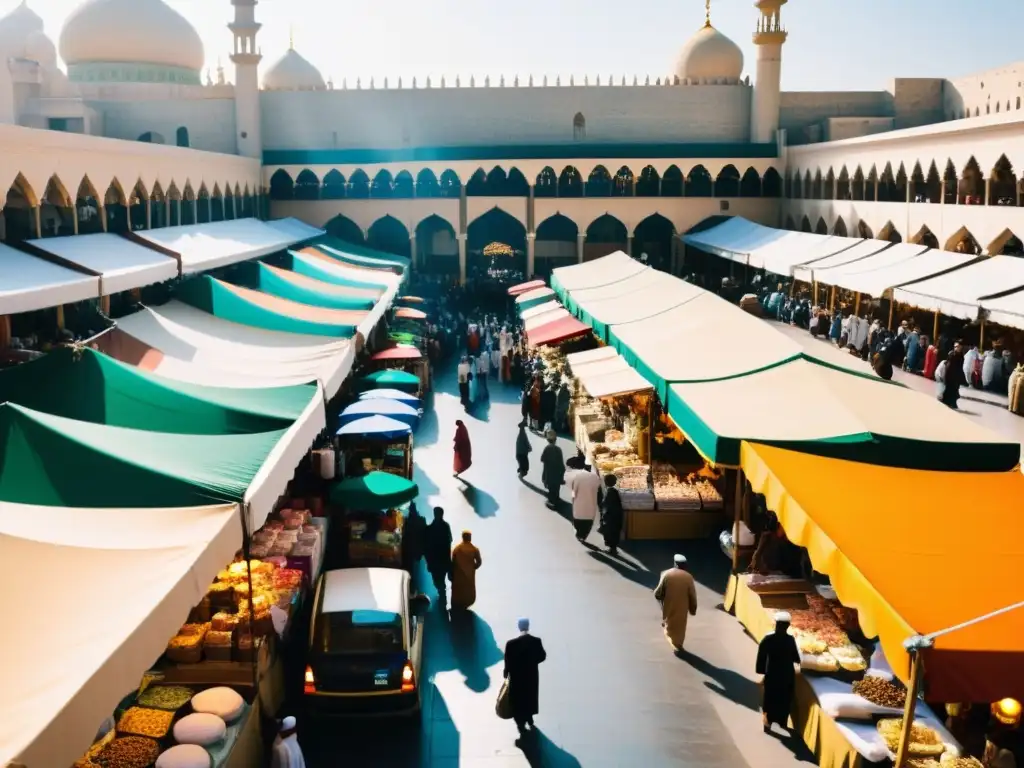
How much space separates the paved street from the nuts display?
617 mm

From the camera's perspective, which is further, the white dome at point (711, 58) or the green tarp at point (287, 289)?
the white dome at point (711, 58)

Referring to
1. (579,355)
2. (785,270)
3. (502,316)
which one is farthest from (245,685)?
(502,316)

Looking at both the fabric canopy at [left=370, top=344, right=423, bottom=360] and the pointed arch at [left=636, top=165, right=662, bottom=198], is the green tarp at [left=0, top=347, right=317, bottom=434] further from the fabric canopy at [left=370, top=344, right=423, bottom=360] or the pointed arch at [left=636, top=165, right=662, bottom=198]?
the pointed arch at [left=636, top=165, right=662, bottom=198]

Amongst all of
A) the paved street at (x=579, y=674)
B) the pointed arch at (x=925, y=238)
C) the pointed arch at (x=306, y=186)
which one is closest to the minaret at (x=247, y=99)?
the pointed arch at (x=306, y=186)

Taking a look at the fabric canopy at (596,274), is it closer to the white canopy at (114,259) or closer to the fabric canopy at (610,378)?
the fabric canopy at (610,378)

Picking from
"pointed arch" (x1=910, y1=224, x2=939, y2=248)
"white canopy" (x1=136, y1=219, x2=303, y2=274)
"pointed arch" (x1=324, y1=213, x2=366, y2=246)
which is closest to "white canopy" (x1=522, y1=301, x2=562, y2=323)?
"white canopy" (x1=136, y1=219, x2=303, y2=274)

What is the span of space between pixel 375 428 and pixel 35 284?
4059 millimetres

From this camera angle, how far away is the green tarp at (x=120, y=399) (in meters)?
7.55

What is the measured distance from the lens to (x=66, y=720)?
3.69 metres

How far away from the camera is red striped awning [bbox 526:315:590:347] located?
53.1 ft

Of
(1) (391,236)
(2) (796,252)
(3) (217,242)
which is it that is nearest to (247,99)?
(1) (391,236)

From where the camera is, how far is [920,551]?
231 inches

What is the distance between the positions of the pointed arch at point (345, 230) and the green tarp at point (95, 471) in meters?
26.3

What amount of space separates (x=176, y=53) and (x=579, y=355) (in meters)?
23.8
